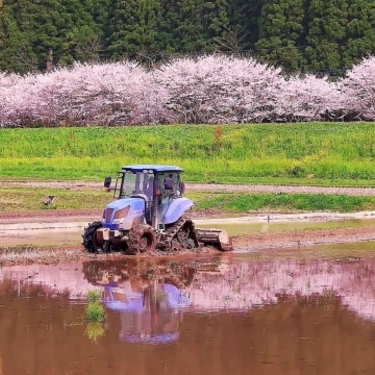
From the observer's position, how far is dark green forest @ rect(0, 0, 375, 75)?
7850 centimetres

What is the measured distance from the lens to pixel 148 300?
52.7 feet

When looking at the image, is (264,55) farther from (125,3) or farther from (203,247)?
(203,247)

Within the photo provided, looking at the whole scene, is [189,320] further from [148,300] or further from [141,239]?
[141,239]

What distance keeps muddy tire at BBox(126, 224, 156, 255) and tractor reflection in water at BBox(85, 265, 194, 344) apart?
1.22m

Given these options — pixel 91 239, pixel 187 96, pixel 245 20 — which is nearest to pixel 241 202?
pixel 91 239

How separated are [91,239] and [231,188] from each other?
21.3 m

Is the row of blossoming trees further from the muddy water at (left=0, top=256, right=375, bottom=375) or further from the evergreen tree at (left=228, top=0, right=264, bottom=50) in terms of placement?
the muddy water at (left=0, top=256, right=375, bottom=375)

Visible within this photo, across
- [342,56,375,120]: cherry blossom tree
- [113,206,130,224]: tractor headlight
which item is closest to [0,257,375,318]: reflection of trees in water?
[113,206,130,224]: tractor headlight

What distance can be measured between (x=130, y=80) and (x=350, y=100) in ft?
48.1

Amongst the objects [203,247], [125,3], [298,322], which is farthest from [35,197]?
[125,3]

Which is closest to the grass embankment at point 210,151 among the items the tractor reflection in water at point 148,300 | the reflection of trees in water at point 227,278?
the reflection of trees in water at point 227,278

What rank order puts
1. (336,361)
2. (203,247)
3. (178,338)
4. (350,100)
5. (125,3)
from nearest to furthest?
(336,361) < (178,338) < (203,247) < (350,100) < (125,3)

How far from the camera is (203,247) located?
77.2 feet

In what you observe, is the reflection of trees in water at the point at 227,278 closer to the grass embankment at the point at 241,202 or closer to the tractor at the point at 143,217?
the tractor at the point at 143,217
